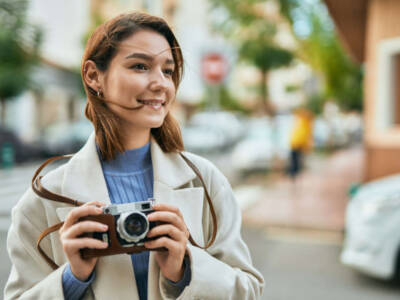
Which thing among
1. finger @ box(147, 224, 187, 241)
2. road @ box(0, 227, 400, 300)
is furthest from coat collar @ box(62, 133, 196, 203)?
road @ box(0, 227, 400, 300)

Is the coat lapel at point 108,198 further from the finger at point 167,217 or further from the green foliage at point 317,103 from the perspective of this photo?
the green foliage at point 317,103

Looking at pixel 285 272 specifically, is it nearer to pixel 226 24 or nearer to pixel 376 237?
pixel 376 237

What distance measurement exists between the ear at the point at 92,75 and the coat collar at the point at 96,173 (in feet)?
0.54

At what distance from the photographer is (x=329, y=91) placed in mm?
19719

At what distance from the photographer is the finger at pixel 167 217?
113 cm

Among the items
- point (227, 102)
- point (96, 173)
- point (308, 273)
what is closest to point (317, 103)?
point (227, 102)

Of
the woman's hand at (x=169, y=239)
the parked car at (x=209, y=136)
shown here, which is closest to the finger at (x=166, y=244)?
the woman's hand at (x=169, y=239)

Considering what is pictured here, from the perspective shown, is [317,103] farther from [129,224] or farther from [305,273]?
[129,224]

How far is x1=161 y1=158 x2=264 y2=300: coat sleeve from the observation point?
4.05 ft

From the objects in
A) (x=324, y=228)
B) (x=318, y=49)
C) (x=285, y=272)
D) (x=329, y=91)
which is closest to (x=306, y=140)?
(x=324, y=228)

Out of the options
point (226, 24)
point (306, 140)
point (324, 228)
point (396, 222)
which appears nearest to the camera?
point (396, 222)

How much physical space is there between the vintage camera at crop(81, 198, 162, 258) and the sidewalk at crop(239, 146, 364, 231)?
6.31 meters

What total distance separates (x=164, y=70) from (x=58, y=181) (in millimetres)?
456

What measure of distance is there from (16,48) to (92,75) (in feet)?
50.0
